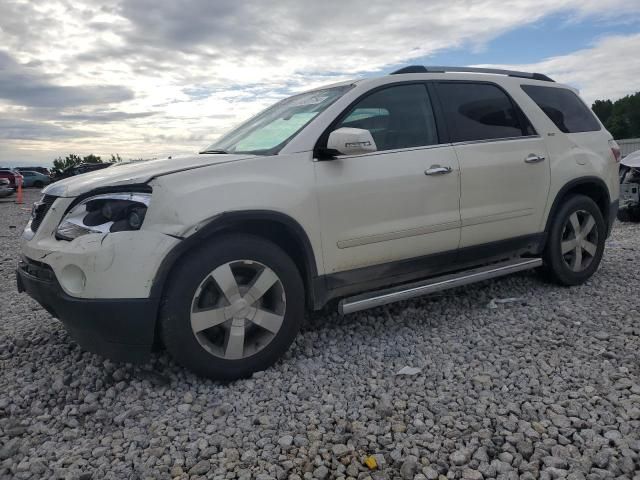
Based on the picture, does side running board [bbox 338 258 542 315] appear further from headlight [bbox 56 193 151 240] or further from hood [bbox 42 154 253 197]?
headlight [bbox 56 193 151 240]

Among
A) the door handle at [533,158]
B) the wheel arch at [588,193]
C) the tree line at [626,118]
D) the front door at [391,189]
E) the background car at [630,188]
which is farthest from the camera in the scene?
the tree line at [626,118]

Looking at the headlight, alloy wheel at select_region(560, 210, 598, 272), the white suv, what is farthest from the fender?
alloy wheel at select_region(560, 210, 598, 272)

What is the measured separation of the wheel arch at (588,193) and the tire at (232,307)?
99.6 inches

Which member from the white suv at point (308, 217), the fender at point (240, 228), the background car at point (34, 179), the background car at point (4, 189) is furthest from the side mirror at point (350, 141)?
the background car at point (34, 179)

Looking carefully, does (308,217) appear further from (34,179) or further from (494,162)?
(34,179)

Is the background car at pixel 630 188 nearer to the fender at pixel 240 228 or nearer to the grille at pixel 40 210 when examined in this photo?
the fender at pixel 240 228

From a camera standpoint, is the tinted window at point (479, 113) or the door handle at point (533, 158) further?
the door handle at point (533, 158)

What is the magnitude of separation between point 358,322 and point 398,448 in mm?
1681

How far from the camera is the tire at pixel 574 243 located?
464cm

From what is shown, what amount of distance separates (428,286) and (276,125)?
1581 mm

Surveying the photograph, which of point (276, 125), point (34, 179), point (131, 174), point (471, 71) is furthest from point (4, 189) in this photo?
point (471, 71)

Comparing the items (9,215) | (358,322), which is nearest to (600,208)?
(358,322)

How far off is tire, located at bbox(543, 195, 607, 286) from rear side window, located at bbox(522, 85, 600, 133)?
65 centimetres

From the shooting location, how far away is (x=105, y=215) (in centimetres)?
293
